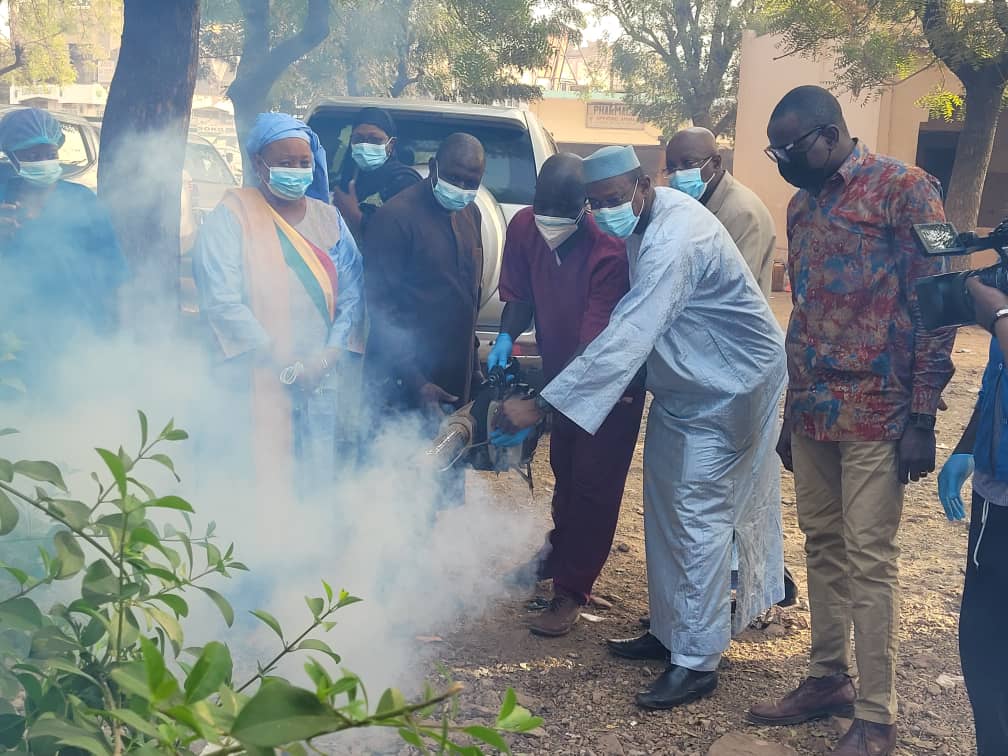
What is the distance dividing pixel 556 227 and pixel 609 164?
0.58 m

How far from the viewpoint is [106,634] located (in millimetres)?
1528

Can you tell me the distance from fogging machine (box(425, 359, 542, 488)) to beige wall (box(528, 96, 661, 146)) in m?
38.1

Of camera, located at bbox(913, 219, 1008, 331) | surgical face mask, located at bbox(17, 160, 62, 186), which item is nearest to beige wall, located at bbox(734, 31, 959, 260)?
surgical face mask, located at bbox(17, 160, 62, 186)

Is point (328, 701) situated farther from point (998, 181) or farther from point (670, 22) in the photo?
point (670, 22)

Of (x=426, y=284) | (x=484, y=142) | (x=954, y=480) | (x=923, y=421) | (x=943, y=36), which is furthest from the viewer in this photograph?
(x=943, y=36)

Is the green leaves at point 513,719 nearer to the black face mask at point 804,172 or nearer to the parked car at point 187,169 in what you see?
the black face mask at point 804,172

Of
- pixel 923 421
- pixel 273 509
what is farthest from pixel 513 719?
pixel 273 509

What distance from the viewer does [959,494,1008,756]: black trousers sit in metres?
2.54

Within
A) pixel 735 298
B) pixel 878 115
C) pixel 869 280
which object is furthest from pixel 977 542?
pixel 878 115

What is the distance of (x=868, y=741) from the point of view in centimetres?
307

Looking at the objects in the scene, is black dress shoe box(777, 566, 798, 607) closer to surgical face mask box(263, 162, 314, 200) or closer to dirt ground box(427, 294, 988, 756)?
dirt ground box(427, 294, 988, 756)

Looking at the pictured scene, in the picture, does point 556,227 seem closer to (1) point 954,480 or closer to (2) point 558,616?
(2) point 558,616

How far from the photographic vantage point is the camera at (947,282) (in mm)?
2496

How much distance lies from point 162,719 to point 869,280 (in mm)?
2434
